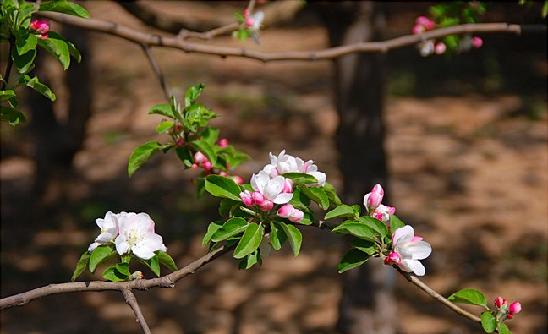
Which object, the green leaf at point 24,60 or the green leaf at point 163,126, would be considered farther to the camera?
the green leaf at point 163,126

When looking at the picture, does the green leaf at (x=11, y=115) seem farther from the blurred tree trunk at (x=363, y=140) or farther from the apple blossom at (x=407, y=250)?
the blurred tree trunk at (x=363, y=140)

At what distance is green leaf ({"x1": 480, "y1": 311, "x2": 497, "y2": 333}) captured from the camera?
1880mm

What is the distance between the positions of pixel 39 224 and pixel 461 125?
13.2ft

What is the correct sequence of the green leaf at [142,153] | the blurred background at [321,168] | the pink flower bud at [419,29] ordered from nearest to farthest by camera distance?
the green leaf at [142,153] → the pink flower bud at [419,29] → the blurred background at [321,168]

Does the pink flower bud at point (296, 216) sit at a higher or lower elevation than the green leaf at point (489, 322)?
higher

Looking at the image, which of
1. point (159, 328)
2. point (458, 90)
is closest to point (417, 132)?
point (458, 90)

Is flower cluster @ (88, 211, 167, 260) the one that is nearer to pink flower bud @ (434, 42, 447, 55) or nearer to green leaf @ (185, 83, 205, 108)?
green leaf @ (185, 83, 205, 108)

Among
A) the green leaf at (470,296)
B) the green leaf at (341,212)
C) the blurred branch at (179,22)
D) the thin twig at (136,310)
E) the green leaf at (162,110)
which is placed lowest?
the green leaf at (470,296)

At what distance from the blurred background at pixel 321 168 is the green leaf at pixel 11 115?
152 cm

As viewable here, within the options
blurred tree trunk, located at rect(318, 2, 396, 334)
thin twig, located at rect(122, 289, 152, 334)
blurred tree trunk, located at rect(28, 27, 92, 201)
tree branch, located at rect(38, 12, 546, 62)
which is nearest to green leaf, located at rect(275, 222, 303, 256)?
thin twig, located at rect(122, 289, 152, 334)

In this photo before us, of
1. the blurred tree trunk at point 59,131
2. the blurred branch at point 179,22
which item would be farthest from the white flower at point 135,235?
the blurred tree trunk at point 59,131

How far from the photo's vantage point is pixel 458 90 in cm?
927

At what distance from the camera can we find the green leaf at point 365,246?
72.1 inches

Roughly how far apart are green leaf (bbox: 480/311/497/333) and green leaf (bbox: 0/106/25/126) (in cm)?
118
